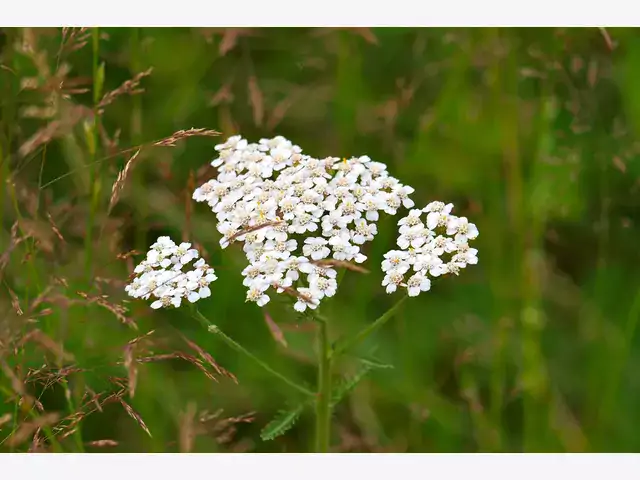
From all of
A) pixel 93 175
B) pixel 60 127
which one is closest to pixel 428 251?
pixel 93 175

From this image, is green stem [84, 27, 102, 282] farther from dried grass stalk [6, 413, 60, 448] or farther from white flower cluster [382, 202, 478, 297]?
white flower cluster [382, 202, 478, 297]

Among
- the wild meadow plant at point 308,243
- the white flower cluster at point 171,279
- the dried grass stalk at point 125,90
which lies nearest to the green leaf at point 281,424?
the wild meadow plant at point 308,243

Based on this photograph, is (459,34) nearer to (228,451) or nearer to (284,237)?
(284,237)

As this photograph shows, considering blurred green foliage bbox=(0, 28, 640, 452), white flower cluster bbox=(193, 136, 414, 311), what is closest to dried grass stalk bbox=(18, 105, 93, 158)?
blurred green foliage bbox=(0, 28, 640, 452)

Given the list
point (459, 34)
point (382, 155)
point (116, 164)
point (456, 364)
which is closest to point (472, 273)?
point (456, 364)

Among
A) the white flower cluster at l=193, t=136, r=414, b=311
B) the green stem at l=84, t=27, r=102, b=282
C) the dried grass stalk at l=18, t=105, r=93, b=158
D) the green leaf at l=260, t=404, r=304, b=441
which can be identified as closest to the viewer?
the white flower cluster at l=193, t=136, r=414, b=311

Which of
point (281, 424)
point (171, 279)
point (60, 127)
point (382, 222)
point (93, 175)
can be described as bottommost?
point (281, 424)

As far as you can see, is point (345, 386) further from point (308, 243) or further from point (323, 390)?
point (308, 243)

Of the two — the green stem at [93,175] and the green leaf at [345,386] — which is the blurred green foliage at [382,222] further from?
the green leaf at [345,386]
